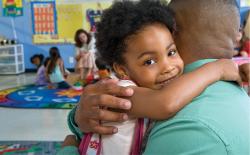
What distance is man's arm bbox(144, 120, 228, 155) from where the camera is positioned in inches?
23.9

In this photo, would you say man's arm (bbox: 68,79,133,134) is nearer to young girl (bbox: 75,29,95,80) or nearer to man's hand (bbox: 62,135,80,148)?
man's hand (bbox: 62,135,80,148)

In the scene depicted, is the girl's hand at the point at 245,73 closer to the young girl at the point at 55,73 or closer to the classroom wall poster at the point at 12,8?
the young girl at the point at 55,73

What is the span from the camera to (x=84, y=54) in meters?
6.33

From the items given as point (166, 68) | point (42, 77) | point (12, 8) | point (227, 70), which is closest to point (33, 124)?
point (42, 77)

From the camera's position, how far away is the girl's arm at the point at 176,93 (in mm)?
664

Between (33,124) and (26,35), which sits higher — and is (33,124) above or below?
below

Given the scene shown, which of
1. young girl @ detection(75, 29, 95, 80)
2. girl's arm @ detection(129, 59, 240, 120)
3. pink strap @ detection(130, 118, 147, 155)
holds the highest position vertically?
girl's arm @ detection(129, 59, 240, 120)

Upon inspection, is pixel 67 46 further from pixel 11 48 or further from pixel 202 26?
pixel 202 26

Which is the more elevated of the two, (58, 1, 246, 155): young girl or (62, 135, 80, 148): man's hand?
(58, 1, 246, 155): young girl

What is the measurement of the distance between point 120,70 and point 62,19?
764 centimetres

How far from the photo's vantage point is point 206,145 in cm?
61

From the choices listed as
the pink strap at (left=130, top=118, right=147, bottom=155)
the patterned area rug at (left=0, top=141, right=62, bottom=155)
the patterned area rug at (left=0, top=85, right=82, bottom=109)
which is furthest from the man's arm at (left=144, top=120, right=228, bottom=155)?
the patterned area rug at (left=0, top=85, right=82, bottom=109)

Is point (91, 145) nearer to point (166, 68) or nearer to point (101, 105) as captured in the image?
point (101, 105)

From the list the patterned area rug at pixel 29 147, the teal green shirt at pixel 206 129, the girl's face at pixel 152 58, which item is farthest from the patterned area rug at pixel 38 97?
the teal green shirt at pixel 206 129
